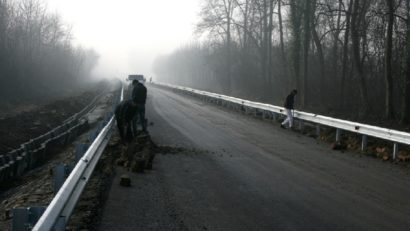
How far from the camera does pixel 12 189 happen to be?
1197cm

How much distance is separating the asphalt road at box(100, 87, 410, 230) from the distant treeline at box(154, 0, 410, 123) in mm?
10202

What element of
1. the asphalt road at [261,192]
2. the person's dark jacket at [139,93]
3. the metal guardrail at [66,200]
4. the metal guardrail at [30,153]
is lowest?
the metal guardrail at [30,153]

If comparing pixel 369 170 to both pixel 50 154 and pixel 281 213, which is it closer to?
pixel 281 213

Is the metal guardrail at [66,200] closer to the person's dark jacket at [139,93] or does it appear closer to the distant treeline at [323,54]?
the person's dark jacket at [139,93]

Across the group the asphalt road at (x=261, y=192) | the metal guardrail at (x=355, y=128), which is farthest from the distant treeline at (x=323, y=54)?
the asphalt road at (x=261, y=192)

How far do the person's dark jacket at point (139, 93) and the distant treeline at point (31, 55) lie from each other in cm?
2045

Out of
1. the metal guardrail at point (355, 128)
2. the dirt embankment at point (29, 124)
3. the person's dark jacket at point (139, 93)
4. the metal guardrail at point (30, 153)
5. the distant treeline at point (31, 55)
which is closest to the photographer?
the metal guardrail at point (355, 128)

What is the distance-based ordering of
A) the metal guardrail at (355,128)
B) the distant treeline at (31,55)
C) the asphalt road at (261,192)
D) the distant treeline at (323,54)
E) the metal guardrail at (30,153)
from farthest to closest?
the distant treeline at (31,55), the distant treeline at (323,54), the metal guardrail at (30,153), the metal guardrail at (355,128), the asphalt road at (261,192)

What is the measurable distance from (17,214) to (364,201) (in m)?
5.33

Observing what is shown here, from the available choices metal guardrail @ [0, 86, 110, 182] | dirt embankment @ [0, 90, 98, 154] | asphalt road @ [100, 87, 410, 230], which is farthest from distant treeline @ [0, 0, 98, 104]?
asphalt road @ [100, 87, 410, 230]

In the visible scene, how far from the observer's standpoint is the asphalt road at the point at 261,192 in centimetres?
658

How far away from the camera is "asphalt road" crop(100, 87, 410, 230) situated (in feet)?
21.6

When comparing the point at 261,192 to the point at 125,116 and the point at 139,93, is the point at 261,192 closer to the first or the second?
the point at 125,116

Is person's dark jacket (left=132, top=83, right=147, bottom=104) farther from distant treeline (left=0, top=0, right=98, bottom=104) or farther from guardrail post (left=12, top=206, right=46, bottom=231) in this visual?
distant treeline (left=0, top=0, right=98, bottom=104)
